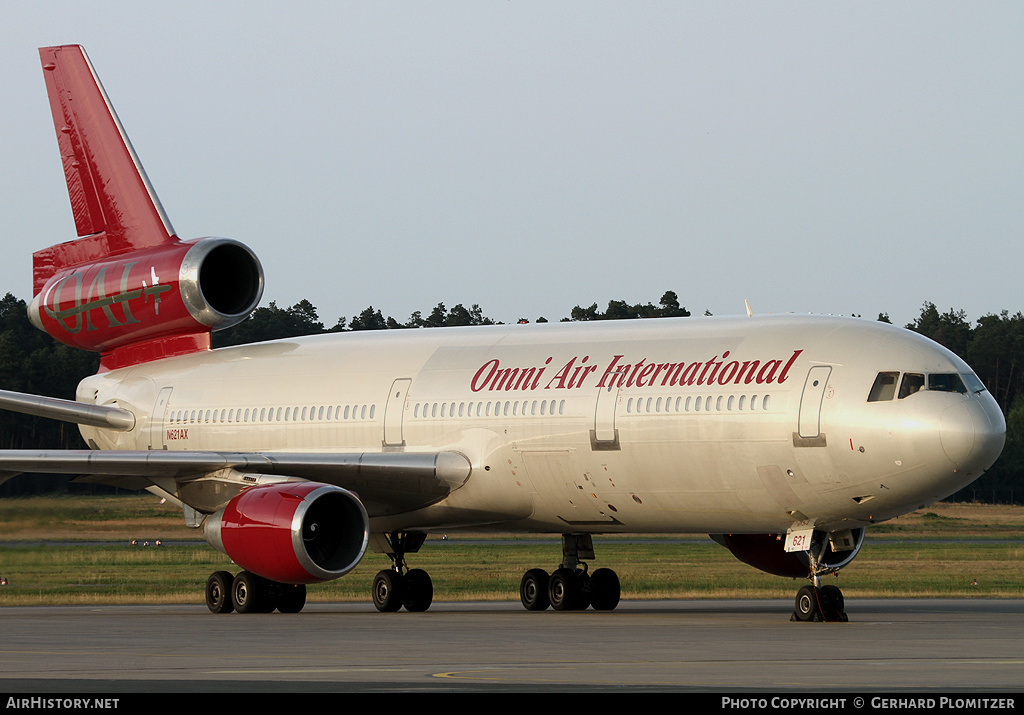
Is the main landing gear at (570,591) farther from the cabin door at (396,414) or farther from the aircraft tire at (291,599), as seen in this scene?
the aircraft tire at (291,599)

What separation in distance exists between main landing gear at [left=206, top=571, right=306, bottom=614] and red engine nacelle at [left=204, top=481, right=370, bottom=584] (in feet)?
7.98

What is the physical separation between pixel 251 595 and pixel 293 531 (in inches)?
158

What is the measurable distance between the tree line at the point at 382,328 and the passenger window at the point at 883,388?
1210 inches

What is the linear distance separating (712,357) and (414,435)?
573cm

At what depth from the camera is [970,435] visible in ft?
64.7

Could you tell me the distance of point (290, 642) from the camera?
17.4 metres

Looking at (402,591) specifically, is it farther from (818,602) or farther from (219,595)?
(818,602)

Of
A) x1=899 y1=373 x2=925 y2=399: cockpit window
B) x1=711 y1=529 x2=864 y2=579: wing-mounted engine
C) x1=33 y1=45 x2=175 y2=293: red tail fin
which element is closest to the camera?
x1=899 y1=373 x2=925 y2=399: cockpit window

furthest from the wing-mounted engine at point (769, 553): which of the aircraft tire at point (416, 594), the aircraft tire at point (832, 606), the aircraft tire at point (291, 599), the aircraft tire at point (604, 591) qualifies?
the aircraft tire at point (291, 599)

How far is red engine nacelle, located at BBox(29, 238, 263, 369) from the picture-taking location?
28.6 m

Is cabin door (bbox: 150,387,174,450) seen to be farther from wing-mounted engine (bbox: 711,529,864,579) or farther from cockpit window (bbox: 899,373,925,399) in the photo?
cockpit window (bbox: 899,373,925,399)

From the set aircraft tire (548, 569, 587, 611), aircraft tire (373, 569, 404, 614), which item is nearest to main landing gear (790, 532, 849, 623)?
aircraft tire (548, 569, 587, 611)

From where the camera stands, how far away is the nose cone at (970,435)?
19.7m

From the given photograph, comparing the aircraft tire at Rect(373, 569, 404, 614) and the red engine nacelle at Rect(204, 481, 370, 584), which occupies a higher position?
the red engine nacelle at Rect(204, 481, 370, 584)
